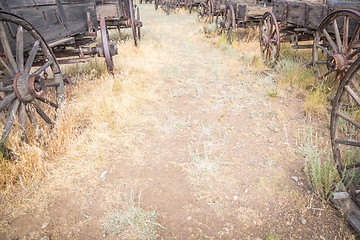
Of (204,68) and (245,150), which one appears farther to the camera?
(204,68)

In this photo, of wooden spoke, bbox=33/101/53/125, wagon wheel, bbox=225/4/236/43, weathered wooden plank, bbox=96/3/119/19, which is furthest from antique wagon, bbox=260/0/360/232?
weathered wooden plank, bbox=96/3/119/19

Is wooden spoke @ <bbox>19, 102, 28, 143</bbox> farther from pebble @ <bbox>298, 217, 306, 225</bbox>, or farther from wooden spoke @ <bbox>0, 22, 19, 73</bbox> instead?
pebble @ <bbox>298, 217, 306, 225</bbox>

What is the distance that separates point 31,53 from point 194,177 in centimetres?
232

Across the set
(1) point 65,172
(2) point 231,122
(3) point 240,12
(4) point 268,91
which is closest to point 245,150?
(2) point 231,122

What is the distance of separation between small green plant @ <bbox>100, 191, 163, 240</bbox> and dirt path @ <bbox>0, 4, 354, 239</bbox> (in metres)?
0.05

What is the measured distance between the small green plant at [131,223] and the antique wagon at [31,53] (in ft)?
3.91

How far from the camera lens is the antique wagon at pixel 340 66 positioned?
1756 mm

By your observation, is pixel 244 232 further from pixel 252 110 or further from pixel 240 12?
pixel 240 12

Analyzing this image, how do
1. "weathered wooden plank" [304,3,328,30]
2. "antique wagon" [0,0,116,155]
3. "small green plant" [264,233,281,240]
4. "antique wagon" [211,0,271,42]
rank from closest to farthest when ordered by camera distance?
"small green plant" [264,233,281,240]
"antique wagon" [0,0,116,155]
"weathered wooden plank" [304,3,328,30]
"antique wagon" [211,0,271,42]

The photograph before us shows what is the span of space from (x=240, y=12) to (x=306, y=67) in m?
3.02

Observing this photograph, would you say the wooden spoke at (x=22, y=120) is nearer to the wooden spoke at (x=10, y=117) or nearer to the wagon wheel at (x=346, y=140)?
the wooden spoke at (x=10, y=117)

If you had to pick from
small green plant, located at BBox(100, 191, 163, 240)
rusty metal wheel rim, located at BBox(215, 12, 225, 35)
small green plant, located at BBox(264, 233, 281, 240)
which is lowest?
small green plant, located at BBox(264, 233, 281, 240)

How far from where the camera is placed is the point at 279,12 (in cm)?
444

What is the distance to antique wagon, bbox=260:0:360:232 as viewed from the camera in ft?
5.76
